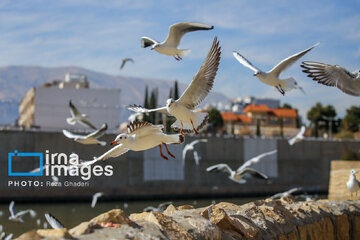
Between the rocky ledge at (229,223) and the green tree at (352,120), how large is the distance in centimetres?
6177

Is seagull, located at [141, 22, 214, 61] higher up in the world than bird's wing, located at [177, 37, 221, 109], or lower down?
higher up

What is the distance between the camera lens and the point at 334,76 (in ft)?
24.5

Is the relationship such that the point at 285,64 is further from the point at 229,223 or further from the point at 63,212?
the point at 63,212

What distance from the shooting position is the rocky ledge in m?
4.46

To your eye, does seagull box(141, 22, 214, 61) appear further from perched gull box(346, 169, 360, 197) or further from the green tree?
the green tree

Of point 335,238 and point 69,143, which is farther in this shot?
point 69,143

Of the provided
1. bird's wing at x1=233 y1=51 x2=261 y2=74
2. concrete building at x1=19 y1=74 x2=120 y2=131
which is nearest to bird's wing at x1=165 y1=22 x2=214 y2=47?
bird's wing at x1=233 y1=51 x2=261 y2=74

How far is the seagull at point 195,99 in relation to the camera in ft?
20.4

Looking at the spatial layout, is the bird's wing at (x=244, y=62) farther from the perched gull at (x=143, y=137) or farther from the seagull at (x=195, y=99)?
the perched gull at (x=143, y=137)

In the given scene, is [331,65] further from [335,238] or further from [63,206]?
[63,206]

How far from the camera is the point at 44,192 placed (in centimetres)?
2852

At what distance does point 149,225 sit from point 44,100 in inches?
2140

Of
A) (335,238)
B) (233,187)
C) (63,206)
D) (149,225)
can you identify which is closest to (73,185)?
(63,206)

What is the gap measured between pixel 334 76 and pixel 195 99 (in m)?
1.99
